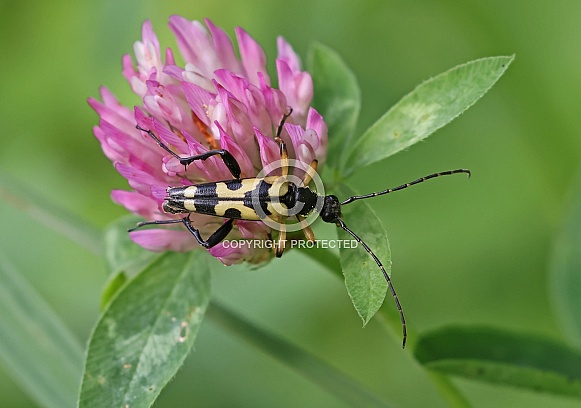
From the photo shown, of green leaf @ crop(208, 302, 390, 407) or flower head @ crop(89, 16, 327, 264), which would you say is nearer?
flower head @ crop(89, 16, 327, 264)

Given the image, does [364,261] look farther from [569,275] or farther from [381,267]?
[569,275]

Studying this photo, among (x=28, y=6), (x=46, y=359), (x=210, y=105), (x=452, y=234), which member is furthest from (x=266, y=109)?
(x=28, y=6)

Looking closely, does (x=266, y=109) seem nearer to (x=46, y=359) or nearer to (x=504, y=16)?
(x=46, y=359)

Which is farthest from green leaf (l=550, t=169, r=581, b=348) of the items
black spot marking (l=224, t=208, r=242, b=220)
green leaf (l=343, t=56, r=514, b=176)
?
black spot marking (l=224, t=208, r=242, b=220)

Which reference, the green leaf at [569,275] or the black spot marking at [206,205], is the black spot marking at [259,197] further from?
the green leaf at [569,275]

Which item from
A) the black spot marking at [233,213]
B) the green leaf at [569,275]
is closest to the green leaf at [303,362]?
the black spot marking at [233,213]

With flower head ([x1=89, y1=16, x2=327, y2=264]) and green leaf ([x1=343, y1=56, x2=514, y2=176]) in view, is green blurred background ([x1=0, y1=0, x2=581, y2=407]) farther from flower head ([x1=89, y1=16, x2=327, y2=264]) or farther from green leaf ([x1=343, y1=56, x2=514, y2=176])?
flower head ([x1=89, y1=16, x2=327, y2=264])

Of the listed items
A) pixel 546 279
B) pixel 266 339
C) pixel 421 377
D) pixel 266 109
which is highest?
pixel 266 109

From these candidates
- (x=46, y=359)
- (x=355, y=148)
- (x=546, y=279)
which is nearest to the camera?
(x=355, y=148)
